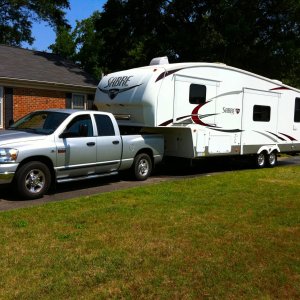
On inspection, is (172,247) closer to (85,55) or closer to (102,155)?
(102,155)

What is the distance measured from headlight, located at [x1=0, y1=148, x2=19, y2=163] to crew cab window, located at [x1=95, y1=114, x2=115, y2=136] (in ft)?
7.55

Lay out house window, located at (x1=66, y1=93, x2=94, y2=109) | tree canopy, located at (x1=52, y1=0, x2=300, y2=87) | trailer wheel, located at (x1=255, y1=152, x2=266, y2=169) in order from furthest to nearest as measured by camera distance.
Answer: tree canopy, located at (x1=52, y1=0, x2=300, y2=87) < house window, located at (x1=66, y1=93, x2=94, y2=109) < trailer wheel, located at (x1=255, y1=152, x2=266, y2=169)

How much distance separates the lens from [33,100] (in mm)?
17328

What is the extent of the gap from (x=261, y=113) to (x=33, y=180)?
27.8ft

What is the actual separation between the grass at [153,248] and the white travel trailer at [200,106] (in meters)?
3.27

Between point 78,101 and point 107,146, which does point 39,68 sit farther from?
point 107,146

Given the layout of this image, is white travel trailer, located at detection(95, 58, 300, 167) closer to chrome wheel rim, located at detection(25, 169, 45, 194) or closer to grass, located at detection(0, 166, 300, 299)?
grass, located at detection(0, 166, 300, 299)

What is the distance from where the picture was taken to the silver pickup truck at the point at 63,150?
8.38 metres

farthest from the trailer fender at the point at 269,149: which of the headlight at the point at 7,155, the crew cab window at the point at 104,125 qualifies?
the headlight at the point at 7,155

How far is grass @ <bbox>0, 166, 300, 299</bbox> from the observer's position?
14.3 ft

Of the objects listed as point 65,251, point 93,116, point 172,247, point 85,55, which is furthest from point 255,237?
point 85,55

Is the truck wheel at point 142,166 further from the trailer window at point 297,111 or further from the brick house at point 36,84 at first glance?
the brick house at point 36,84

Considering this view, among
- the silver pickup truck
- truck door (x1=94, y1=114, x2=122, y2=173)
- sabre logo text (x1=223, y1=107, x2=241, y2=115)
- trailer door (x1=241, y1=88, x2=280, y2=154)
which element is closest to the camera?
the silver pickup truck

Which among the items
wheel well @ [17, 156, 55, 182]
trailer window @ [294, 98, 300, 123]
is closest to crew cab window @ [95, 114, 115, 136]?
wheel well @ [17, 156, 55, 182]
